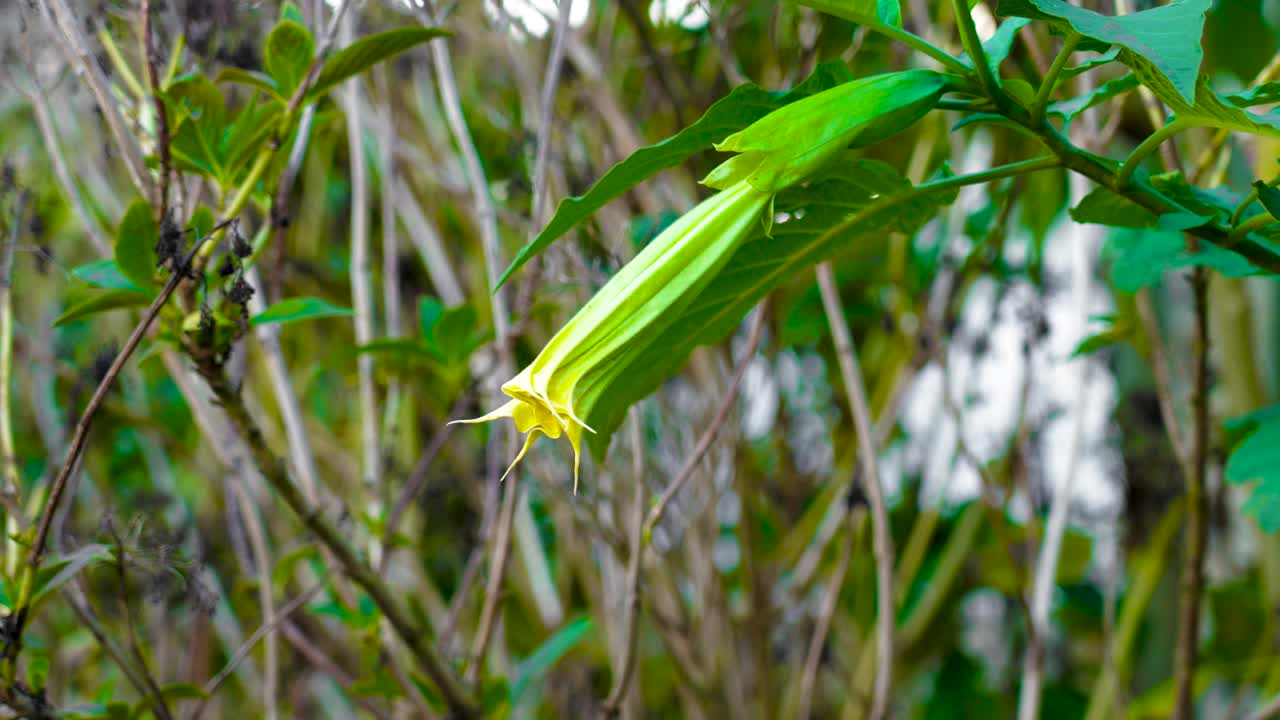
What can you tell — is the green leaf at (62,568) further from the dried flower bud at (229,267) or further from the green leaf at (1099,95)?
the green leaf at (1099,95)

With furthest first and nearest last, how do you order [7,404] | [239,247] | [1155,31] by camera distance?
1. [7,404]
2. [239,247]
3. [1155,31]

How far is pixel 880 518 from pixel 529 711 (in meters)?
0.55

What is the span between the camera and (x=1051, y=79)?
25 cm

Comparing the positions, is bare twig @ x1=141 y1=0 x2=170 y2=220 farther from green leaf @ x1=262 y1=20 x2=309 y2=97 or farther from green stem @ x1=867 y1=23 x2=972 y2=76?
green stem @ x1=867 y1=23 x2=972 y2=76

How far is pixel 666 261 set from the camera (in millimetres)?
257

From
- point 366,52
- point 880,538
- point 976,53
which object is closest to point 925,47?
point 976,53

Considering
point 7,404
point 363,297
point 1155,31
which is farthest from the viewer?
point 363,297

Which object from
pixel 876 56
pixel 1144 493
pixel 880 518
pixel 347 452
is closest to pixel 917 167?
pixel 876 56

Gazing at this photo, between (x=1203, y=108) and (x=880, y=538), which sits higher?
(x=1203, y=108)

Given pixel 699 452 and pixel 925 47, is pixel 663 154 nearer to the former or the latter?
pixel 925 47

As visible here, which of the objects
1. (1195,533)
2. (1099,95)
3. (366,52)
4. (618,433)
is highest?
(366,52)

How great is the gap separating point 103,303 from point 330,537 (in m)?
0.11

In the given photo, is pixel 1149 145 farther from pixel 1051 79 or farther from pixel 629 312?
pixel 629 312

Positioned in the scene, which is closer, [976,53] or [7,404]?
[976,53]
